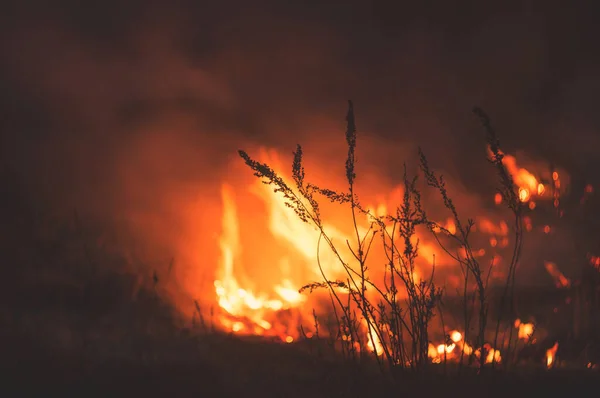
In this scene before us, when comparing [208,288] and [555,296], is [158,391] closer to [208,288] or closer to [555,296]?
[208,288]

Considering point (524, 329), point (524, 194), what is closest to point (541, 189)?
point (524, 194)

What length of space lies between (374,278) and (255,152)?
213cm

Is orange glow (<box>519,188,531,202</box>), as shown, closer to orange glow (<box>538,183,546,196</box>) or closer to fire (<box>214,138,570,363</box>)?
fire (<box>214,138,570,363</box>)

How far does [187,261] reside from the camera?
800 centimetres

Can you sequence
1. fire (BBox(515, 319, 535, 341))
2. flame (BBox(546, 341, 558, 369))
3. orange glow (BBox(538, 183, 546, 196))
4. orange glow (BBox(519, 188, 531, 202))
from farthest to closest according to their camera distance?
orange glow (BBox(538, 183, 546, 196)), orange glow (BBox(519, 188, 531, 202)), fire (BBox(515, 319, 535, 341)), flame (BBox(546, 341, 558, 369))

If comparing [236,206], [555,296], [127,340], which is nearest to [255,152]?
[236,206]

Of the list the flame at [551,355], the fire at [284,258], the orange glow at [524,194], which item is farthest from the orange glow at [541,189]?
the flame at [551,355]

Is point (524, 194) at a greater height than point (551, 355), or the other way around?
point (524, 194)

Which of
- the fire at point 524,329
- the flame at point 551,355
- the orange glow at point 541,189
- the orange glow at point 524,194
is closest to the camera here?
the flame at point 551,355

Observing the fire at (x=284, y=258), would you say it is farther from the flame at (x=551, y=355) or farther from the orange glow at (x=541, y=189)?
the flame at (x=551, y=355)

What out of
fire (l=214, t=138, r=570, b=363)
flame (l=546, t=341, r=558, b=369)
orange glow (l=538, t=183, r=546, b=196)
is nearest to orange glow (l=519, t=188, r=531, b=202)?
fire (l=214, t=138, r=570, b=363)

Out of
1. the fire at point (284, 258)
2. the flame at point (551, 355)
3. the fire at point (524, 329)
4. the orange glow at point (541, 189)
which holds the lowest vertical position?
the flame at point (551, 355)

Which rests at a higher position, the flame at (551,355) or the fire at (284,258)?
the fire at (284,258)

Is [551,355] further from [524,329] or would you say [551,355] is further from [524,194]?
[524,194]
